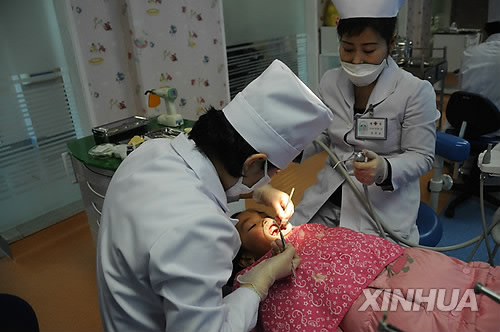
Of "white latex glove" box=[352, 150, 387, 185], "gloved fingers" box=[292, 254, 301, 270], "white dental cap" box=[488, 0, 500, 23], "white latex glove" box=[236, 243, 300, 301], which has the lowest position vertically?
"gloved fingers" box=[292, 254, 301, 270]

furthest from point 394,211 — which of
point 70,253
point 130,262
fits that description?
point 70,253

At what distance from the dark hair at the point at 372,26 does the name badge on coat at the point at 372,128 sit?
0.91 feet

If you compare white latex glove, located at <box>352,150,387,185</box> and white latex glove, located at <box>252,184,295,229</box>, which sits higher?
white latex glove, located at <box>352,150,387,185</box>

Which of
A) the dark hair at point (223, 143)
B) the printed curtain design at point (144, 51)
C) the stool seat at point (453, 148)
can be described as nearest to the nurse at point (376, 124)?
the stool seat at point (453, 148)

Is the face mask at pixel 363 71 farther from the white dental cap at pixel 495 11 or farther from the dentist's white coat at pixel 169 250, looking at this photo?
the white dental cap at pixel 495 11

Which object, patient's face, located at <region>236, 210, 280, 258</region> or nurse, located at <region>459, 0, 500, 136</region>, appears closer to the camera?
patient's face, located at <region>236, 210, 280, 258</region>

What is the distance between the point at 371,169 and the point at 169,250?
0.82 meters

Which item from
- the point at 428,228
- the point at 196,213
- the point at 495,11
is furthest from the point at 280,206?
the point at 495,11

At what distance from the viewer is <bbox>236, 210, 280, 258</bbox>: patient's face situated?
5.04ft

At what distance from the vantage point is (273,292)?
1.34 meters

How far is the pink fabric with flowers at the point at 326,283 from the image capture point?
123 centimetres

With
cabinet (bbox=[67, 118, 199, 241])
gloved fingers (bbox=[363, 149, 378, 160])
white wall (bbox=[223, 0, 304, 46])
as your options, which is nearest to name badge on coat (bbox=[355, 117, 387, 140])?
gloved fingers (bbox=[363, 149, 378, 160])

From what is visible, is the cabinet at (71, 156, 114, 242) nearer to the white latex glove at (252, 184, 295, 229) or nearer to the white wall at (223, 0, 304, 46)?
the white latex glove at (252, 184, 295, 229)

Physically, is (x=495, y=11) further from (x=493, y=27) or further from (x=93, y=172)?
(x=93, y=172)
